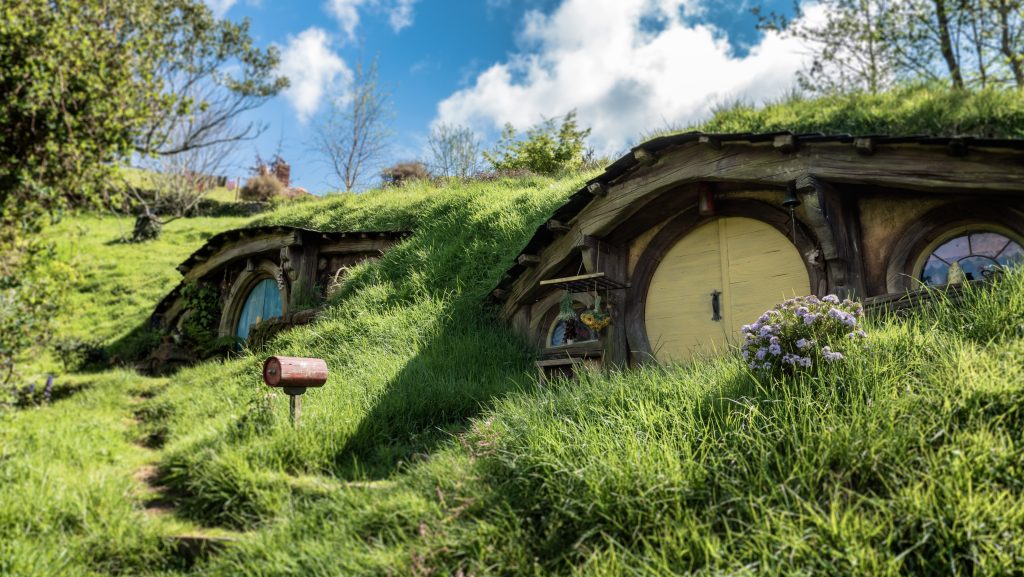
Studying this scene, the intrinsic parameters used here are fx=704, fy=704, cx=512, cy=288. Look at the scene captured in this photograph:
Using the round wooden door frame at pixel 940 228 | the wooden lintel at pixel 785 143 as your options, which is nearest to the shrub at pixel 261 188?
the wooden lintel at pixel 785 143

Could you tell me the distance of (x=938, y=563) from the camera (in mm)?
2842

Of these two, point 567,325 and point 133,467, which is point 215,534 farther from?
point 567,325

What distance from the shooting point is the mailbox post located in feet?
19.8

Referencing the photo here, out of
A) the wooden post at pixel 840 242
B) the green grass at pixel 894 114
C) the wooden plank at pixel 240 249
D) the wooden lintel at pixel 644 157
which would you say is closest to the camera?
the wooden post at pixel 840 242

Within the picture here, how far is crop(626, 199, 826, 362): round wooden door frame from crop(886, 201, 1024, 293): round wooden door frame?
70cm

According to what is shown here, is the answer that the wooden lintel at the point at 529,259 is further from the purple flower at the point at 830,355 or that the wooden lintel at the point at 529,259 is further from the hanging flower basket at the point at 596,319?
the purple flower at the point at 830,355

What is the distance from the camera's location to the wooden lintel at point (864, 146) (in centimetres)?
572

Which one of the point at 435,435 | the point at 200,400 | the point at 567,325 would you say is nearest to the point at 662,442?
the point at 435,435

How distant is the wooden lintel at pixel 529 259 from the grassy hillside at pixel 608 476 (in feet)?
6.03

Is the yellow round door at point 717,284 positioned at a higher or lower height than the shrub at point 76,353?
higher

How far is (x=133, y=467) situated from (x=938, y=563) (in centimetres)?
653

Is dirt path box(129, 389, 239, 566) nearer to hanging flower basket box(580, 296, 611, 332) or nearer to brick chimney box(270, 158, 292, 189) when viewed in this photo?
hanging flower basket box(580, 296, 611, 332)

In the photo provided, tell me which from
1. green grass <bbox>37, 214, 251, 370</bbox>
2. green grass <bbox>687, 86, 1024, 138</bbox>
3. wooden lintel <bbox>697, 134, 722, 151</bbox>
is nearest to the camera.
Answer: wooden lintel <bbox>697, 134, 722, 151</bbox>

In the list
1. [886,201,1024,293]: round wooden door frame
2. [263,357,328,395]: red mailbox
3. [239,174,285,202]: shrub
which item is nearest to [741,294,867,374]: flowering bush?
[886,201,1024,293]: round wooden door frame
